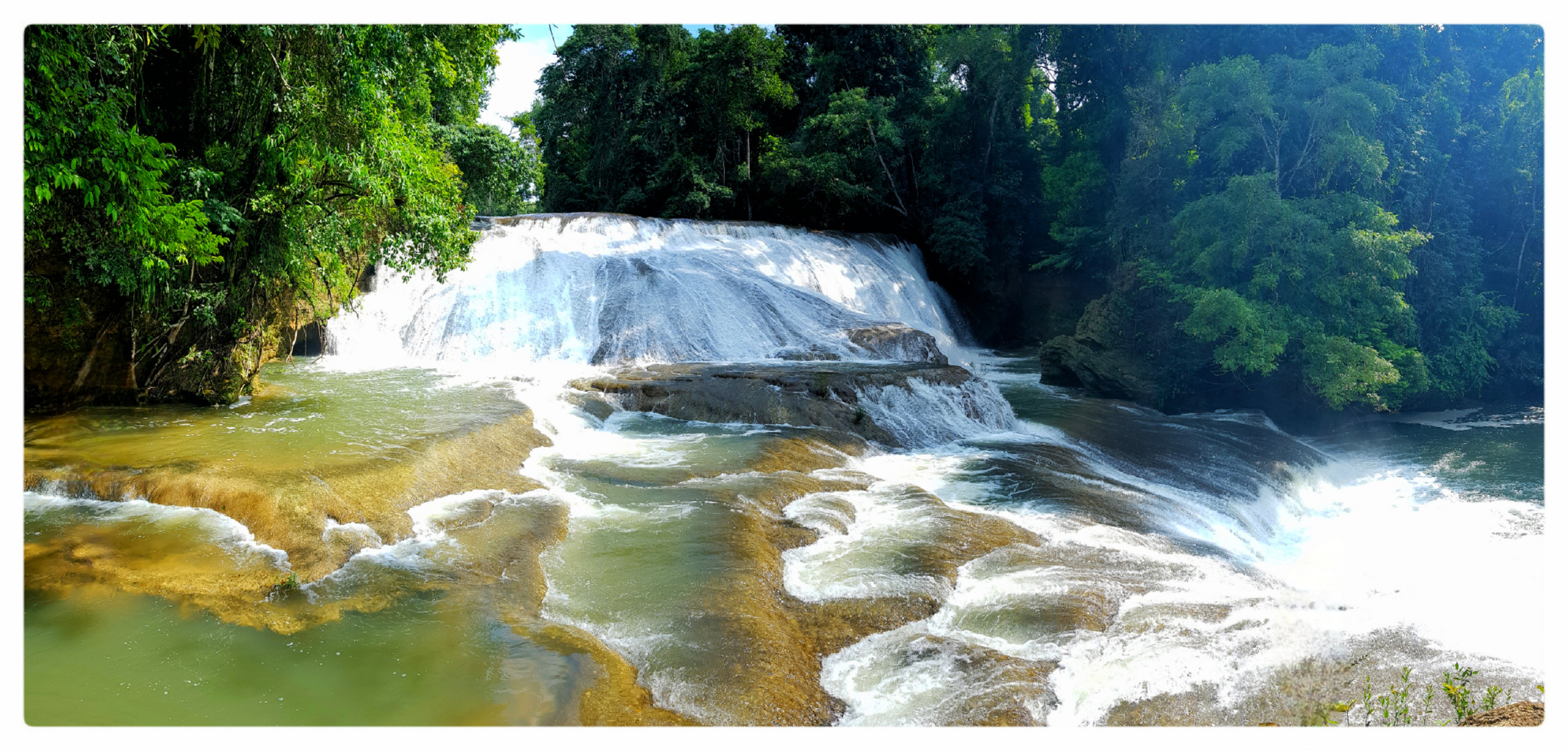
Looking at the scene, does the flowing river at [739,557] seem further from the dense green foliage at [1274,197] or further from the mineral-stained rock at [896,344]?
the mineral-stained rock at [896,344]

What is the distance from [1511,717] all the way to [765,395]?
22.2ft

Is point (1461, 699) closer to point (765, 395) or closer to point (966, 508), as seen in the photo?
point (966, 508)

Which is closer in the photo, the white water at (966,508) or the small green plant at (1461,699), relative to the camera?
the small green plant at (1461,699)

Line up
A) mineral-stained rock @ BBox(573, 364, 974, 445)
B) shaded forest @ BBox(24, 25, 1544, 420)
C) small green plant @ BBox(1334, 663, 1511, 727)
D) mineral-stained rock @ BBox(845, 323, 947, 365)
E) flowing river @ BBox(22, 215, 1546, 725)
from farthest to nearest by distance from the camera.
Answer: mineral-stained rock @ BBox(845, 323, 947, 365) < mineral-stained rock @ BBox(573, 364, 974, 445) < shaded forest @ BBox(24, 25, 1544, 420) < flowing river @ BBox(22, 215, 1546, 725) < small green plant @ BBox(1334, 663, 1511, 727)

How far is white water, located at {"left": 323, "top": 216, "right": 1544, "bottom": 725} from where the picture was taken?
3.82 m

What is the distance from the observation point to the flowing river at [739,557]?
3434 millimetres

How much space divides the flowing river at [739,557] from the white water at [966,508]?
0.11 ft

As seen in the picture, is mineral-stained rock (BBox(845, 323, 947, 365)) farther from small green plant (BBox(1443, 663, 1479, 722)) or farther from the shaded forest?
small green plant (BBox(1443, 663, 1479, 722))

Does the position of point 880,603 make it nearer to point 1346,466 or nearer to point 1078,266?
point 1346,466

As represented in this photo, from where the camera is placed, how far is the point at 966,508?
6215 mm

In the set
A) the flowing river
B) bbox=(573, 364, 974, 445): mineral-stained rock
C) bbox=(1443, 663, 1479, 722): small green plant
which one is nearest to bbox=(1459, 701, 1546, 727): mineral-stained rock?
bbox=(1443, 663, 1479, 722): small green plant

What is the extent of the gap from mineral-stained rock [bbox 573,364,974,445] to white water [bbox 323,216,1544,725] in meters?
0.25

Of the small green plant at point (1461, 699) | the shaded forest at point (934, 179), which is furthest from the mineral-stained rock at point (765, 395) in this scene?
the small green plant at point (1461, 699)

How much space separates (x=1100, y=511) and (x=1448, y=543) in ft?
9.59
